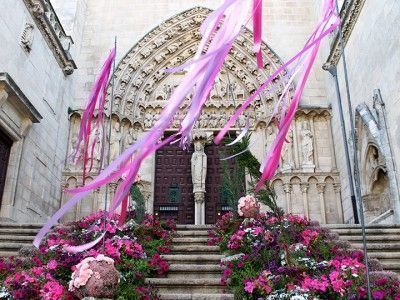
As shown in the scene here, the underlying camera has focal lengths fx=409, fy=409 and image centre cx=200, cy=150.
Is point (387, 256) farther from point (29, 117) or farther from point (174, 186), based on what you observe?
point (29, 117)

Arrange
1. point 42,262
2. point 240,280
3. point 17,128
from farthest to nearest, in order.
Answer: point 17,128
point 42,262
point 240,280

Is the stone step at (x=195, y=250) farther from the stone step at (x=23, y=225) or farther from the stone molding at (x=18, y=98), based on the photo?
the stone molding at (x=18, y=98)

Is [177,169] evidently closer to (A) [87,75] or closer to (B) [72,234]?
(A) [87,75]

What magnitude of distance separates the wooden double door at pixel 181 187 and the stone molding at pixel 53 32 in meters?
→ 3.41

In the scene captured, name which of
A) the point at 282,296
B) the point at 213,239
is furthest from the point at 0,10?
the point at 282,296

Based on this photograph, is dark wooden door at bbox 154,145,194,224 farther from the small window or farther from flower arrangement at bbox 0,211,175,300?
flower arrangement at bbox 0,211,175,300

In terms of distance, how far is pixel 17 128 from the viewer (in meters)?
8.16

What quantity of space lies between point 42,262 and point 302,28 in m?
9.64

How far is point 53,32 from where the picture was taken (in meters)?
9.61

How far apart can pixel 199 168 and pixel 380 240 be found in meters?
5.50

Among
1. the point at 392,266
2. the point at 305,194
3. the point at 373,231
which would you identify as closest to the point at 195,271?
the point at 392,266

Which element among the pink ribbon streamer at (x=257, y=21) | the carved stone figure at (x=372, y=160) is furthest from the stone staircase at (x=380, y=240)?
the pink ribbon streamer at (x=257, y=21)

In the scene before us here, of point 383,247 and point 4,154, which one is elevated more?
point 4,154

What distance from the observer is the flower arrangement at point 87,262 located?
3835 millimetres
